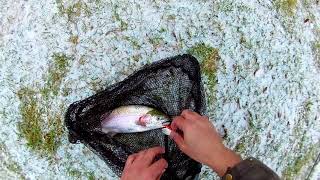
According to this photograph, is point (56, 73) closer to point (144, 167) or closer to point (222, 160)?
point (144, 167)

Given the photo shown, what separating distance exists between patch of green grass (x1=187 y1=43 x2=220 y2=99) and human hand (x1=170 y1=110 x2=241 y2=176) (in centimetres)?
68

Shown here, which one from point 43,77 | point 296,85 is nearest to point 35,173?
point 43,77

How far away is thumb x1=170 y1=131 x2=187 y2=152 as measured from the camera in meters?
2.10

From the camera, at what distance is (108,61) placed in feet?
8.88

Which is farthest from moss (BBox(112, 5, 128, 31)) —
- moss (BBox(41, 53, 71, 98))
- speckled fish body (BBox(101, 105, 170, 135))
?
speckled fish body (BBox(101, 105, 170, 135))

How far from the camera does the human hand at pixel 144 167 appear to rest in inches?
83.0

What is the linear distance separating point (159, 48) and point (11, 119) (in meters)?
0.94

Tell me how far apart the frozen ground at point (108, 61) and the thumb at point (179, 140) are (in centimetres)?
66

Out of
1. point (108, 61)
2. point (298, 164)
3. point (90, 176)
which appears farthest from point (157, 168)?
point (298, 164)

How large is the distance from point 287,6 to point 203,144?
129 centimetres

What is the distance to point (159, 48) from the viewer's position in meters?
2.72

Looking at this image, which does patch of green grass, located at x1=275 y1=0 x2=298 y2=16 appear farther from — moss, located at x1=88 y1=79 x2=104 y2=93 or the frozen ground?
moss, located at x1=88 y1=79 x2=104 y2=93

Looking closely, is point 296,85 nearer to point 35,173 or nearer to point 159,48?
point 159,48

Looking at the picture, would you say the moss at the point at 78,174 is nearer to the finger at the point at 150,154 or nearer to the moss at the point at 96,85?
the moss at the point at 96,85
